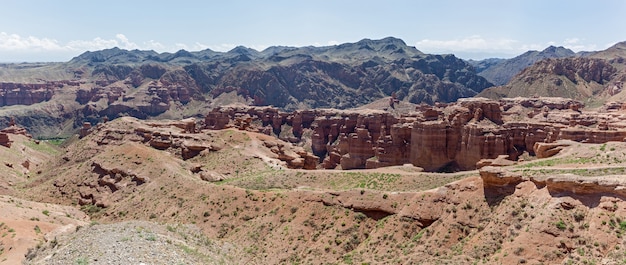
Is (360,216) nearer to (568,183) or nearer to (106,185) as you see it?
(568,183)

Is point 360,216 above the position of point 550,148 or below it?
below

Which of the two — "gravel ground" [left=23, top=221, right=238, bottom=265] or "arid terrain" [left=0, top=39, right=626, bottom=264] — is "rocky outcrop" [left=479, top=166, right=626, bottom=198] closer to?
"arid terrain" [left=0, top=39, right=626, bottom=264]

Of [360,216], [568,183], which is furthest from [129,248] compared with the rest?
[568,183]

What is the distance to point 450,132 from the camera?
9162 centimetres

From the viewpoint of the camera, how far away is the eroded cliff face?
8281 centimetres

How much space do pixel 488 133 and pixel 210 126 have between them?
261ft

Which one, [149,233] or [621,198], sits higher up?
[621,198]

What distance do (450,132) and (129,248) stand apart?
71.5 m

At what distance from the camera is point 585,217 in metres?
31.1

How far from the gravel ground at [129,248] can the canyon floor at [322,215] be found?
14 cm

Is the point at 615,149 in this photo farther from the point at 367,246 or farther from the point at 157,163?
the point at 157,163

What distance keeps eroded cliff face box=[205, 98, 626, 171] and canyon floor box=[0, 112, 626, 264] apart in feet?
76.2

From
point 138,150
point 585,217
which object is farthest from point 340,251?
point 138,150

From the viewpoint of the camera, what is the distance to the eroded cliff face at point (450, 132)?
272 feet
